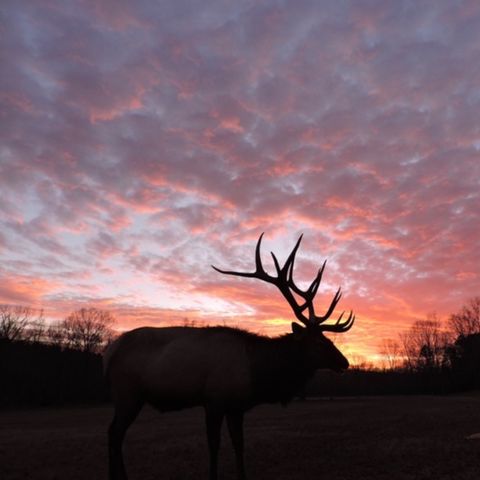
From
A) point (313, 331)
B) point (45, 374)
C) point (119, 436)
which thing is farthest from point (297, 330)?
point (45, 374)

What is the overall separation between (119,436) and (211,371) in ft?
6.11

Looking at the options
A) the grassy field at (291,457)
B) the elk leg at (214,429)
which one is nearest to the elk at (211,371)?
the elk leg at (214,429)

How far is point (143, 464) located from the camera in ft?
37.0

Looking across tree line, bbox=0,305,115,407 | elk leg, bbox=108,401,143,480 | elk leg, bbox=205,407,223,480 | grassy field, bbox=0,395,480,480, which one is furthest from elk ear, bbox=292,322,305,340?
tree line, bbox=0,305,115,407

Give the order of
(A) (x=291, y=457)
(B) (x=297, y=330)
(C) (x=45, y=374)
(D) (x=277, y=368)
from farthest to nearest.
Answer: (C) (x=45, y=374)
(A) (x=291, y=457)
(B) (x=297, y=330)
(D) (x=277, y=368)

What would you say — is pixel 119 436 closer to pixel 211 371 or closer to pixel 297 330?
pixel 211 371

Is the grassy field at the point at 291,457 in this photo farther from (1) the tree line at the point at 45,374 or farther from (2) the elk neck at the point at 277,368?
(1) the tree line at the point at 45,374

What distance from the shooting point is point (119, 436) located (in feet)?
29.6

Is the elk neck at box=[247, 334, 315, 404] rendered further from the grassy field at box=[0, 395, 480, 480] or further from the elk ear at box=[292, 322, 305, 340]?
the grassy field at box=[0, 395, 480, 480]

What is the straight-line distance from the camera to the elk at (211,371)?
891cm

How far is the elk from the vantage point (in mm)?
8906

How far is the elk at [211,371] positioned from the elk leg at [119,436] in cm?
2

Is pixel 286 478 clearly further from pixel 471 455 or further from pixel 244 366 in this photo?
pixel 471 455

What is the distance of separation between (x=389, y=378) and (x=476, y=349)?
17.4 meters
